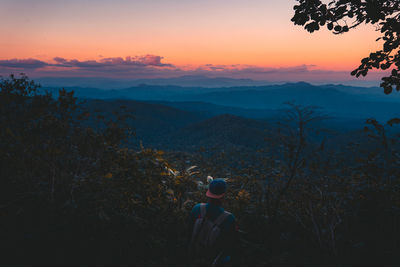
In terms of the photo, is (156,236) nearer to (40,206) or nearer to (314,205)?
(40,206)

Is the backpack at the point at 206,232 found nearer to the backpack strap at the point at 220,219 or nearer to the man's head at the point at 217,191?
the backpack strap at the point at 220,219

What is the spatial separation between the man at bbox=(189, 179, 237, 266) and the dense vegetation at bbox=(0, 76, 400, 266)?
3.99ft

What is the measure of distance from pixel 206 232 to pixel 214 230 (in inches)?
4.9

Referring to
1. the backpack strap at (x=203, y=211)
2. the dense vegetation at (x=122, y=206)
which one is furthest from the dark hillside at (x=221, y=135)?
the backpack strap at (x=203, y=211)

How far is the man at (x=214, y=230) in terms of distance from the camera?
3305mm

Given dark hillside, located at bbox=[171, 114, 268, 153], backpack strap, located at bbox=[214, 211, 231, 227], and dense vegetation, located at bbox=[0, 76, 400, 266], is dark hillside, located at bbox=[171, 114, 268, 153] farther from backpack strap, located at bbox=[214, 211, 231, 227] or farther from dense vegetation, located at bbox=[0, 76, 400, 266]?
backpack strap, located at bbox=[214, 211, 231, 227]

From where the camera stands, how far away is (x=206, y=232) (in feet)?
10.9

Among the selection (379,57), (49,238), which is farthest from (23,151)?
(379,57)

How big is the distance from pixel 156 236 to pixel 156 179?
4.25 ft

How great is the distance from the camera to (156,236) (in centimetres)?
477

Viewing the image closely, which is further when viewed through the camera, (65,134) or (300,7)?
(65,134)

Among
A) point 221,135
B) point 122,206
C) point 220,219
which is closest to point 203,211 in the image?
point 220,219

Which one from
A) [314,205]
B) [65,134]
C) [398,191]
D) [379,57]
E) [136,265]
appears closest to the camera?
[136,265]

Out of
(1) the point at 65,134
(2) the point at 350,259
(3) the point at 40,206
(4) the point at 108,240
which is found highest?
(1) the point at 65,134
